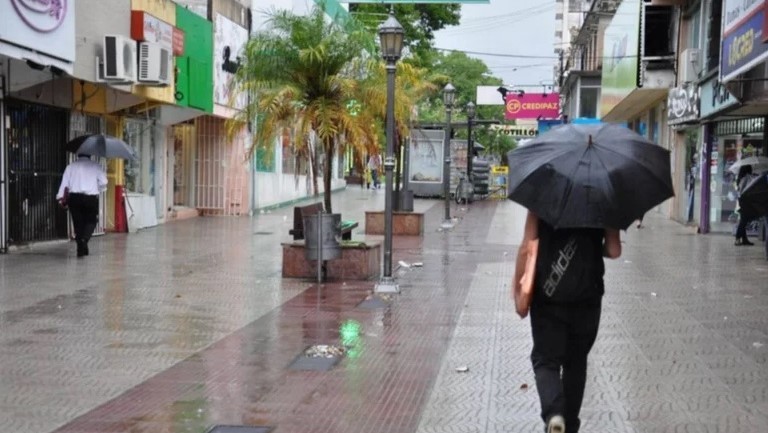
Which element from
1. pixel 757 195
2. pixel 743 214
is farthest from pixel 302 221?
pixel 743 214

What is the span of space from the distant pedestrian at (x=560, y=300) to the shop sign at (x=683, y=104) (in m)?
18.6

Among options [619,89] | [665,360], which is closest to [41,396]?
[665,360]

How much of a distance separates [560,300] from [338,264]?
27.3 feet

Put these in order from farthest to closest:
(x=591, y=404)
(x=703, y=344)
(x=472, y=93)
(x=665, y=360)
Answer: (x=472, y=93) → (x=703, y=344) → (x=665, y=360) → (x=591, y=404)

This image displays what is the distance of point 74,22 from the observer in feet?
53.0

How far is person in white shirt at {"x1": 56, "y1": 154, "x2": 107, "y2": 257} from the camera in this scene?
15.5 m

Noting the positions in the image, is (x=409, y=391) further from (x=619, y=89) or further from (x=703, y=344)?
(x=619, y=89)

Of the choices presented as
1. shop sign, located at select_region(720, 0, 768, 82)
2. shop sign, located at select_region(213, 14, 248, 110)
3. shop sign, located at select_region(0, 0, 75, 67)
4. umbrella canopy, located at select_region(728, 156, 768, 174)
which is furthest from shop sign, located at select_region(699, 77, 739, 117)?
shop sign, located at select_region(0, 0, 75, 67)

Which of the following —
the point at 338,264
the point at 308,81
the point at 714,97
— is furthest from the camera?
the point at 714,97

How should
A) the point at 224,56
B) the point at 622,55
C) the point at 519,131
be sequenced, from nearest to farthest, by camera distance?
1. the point at 224,56
2. the point at 622,55
3. the point at 519,131

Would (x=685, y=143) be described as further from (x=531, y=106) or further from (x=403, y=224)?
(x=531, y=106)

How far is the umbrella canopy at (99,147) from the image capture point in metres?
15.9

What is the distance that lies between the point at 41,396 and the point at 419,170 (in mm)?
33849

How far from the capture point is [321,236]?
502 inches
